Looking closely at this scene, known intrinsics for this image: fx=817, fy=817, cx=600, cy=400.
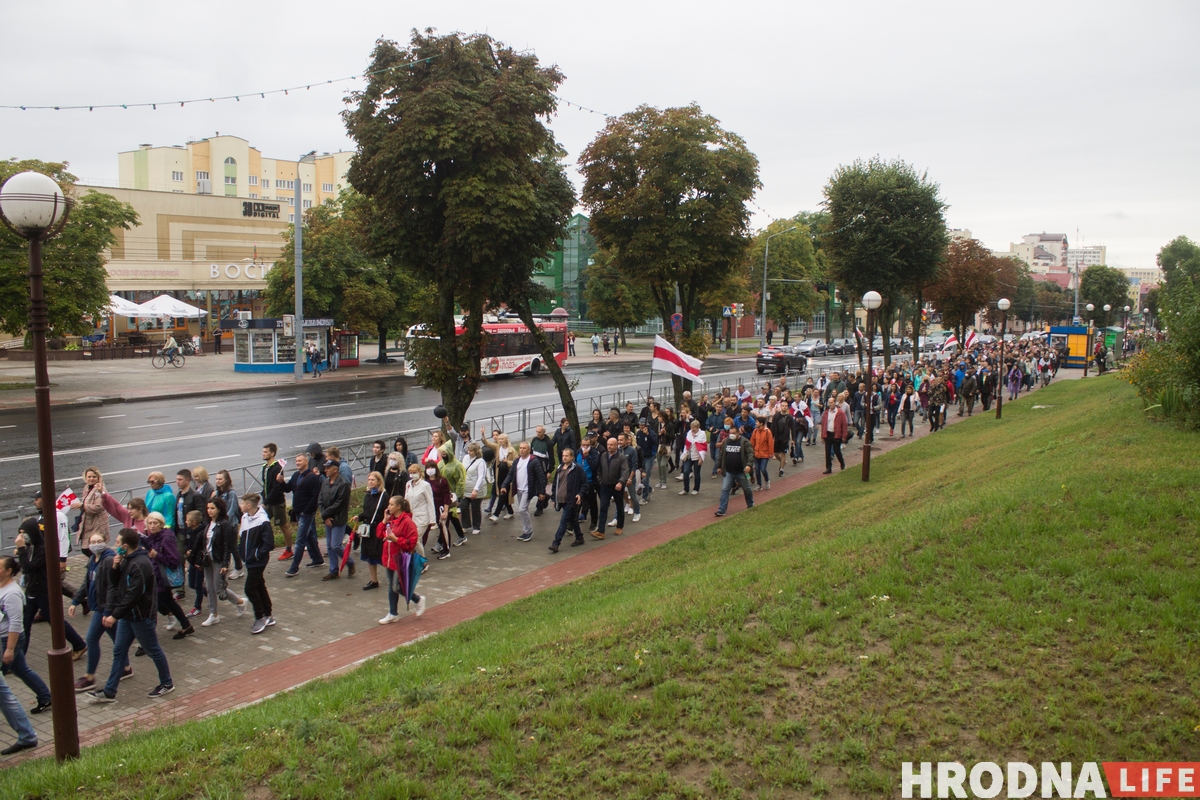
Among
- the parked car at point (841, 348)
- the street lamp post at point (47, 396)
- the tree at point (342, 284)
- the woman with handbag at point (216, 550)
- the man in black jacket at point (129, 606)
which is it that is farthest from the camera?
the parked car at point (841, 348)

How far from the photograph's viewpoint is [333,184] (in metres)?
111

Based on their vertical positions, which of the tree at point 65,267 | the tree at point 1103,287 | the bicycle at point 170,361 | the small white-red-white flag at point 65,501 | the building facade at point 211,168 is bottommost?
the small white-red-white flag at point 65,501

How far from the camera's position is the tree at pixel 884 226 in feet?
110

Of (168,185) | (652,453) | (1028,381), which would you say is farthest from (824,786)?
(168,185)

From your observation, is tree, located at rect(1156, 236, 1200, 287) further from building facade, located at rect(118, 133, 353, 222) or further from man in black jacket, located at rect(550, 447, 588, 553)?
man in black jacket, located at rect(550, 447, 588, 553)

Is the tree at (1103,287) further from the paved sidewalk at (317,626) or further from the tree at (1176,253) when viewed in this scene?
the paved sidewalk at (317,626)

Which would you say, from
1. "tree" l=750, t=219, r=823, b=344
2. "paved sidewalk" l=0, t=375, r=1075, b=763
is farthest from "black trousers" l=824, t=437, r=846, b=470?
"tree" l=750, t=219, r=823, b=344

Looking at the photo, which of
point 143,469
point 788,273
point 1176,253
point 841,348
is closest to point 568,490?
point 143,469

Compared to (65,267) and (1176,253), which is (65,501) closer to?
(65,267)

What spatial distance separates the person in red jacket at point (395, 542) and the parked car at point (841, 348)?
206 feet

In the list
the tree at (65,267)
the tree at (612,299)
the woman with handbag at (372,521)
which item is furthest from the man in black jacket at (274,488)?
the tree at (612,299)

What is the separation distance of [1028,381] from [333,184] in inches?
3863

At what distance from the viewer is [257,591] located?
365 inches

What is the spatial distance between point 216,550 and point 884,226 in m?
30.3
